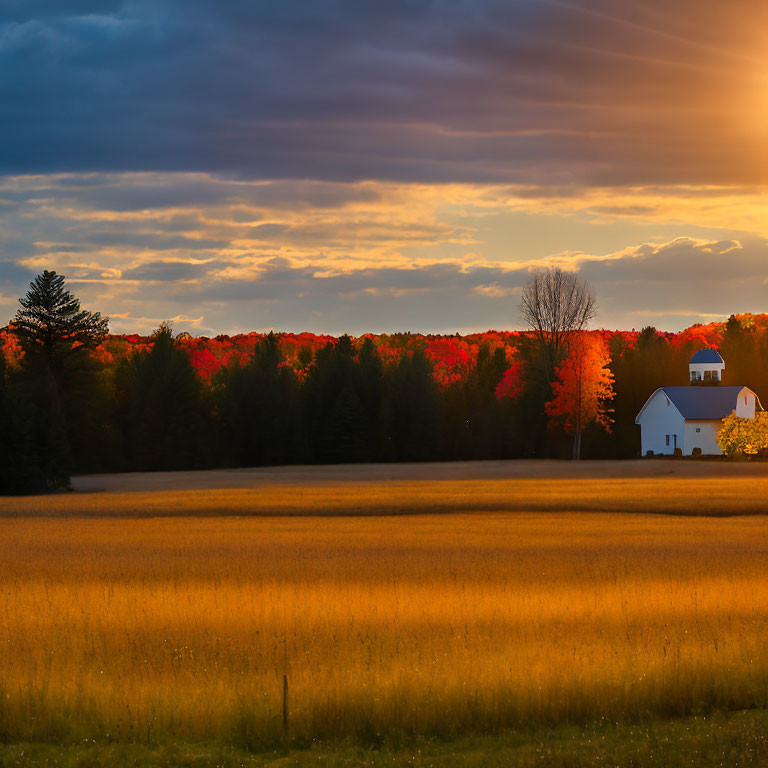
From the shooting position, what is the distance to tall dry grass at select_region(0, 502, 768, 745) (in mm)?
12812

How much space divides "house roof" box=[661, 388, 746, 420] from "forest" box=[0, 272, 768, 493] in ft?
19.7

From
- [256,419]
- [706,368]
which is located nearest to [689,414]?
[706,368]

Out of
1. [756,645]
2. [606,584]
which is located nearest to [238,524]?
[606,584]

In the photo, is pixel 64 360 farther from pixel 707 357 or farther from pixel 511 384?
pixel 707 357

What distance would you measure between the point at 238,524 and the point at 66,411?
39.3 m

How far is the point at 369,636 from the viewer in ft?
55.6

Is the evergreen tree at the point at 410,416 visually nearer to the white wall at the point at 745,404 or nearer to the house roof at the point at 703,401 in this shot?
the house roof at the point at 703,401

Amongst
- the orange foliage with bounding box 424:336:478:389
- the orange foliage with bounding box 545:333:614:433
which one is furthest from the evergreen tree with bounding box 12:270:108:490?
→ the orange foliage with bounding box 424:336:478:389

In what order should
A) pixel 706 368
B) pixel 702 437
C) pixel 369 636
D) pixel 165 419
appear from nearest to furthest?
pixel 369 636 < pixel 165 419 < pixel 702 437 < pixel 706 368

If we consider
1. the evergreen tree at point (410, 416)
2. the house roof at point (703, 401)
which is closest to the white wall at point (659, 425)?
the house roof at point (703, 401)

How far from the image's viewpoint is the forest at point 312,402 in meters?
78.8

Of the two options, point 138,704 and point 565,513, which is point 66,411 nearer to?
point 565,513

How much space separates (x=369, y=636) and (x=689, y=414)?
257 feet

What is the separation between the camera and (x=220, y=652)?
15953mm
